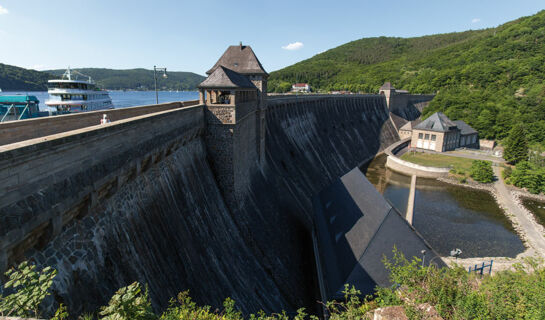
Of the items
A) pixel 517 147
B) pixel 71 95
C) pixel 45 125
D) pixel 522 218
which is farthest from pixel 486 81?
pixel 45 125

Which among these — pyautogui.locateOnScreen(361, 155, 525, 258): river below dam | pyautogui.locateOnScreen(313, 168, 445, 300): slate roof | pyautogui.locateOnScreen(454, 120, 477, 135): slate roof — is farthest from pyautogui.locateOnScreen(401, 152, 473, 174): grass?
pyautogui.locateOnScreen(313, 168, 445, 300): slate roof

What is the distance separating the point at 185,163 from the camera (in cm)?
1564

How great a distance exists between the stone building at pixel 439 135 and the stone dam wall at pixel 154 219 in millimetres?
50131

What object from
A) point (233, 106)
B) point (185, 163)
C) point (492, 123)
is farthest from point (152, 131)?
point (492, 123)

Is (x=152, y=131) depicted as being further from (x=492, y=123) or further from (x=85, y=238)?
(x=492, y=123)

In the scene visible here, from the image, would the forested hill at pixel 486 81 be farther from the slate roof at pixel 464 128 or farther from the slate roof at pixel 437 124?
the slate roof at pixel 437 124

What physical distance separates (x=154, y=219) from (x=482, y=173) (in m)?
52.5

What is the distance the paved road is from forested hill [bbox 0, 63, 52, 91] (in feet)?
523

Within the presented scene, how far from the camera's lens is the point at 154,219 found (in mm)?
11930

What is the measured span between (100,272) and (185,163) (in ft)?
25.5

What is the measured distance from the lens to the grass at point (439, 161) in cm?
5409

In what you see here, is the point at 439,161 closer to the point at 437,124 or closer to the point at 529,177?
the point at 437,124

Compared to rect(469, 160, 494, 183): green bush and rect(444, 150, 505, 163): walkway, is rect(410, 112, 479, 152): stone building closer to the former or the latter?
rect(444, 150, 505, 163): walkway

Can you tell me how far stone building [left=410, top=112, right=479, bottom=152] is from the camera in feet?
214
